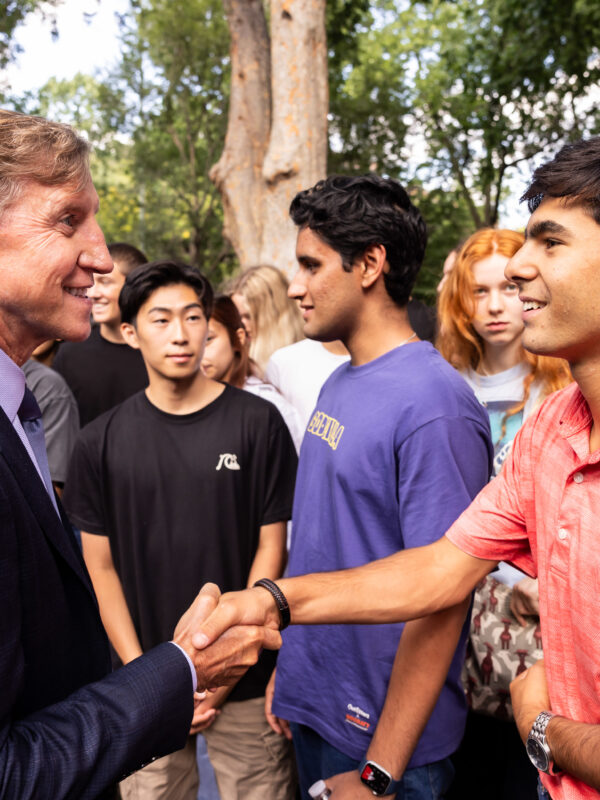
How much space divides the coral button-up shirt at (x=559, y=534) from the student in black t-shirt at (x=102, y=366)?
327 centimetres

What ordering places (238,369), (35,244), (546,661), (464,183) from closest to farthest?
(546,661), (35,244), (238,369), (464,183)

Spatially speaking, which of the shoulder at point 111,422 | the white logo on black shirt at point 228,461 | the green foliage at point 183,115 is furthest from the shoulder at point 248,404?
the green foliage at point 183,115

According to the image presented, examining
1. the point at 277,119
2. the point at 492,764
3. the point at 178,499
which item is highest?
the point at 277,119

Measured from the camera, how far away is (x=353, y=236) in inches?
103

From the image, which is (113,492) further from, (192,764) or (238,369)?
Answer: (238,369)

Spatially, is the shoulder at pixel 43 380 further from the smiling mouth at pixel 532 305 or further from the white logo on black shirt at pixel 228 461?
the smiling mouth at pixel 532 305

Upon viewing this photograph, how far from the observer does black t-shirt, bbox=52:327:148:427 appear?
4762 mm

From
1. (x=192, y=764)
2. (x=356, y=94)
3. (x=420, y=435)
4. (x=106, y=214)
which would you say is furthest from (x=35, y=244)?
(x=106, y=214)

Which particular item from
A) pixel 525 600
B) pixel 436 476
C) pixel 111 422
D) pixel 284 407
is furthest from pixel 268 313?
pixel 436 476

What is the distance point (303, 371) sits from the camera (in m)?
4.11

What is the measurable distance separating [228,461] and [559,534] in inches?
65.0

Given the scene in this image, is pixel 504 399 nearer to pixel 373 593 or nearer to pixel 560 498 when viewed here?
Answer: pixel 373 593

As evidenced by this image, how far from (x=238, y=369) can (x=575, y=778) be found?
3.16 m

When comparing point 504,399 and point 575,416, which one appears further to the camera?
point 504,399
